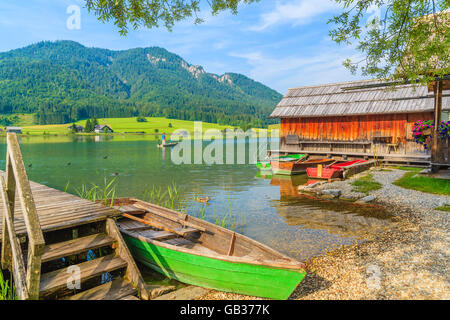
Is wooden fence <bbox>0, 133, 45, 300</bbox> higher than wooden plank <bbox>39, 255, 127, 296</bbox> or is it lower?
higher

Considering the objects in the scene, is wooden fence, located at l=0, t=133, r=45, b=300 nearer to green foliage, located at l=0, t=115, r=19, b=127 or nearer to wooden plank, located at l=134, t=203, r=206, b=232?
wooden plank, located at l=134, t=203, r=206, b=232

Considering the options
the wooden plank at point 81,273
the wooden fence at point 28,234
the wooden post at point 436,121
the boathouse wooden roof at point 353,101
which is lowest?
the wooden plank at point 81,273

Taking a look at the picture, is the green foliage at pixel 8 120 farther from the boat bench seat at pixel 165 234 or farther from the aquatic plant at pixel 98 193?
the boat bench seat at pixel 165 234

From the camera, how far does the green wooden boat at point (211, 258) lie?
4.85 meters

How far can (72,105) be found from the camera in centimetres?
16688

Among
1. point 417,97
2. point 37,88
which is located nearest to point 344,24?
point 417,97

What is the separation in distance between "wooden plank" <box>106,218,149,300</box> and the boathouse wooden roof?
17.8 meters

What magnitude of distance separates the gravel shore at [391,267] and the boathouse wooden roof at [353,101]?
1294 cm

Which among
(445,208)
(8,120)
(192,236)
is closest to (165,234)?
(192,236)

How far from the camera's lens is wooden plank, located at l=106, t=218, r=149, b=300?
5414 mm

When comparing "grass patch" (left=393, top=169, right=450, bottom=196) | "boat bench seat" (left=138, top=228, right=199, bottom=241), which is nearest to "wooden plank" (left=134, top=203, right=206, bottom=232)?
"boat bench seat" (left=138, top=228, right=199, bottom=241)

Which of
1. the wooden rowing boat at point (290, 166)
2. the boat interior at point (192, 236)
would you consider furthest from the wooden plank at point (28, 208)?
the wooden rowing boat at point (290, 166)

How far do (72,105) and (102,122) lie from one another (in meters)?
47.7
